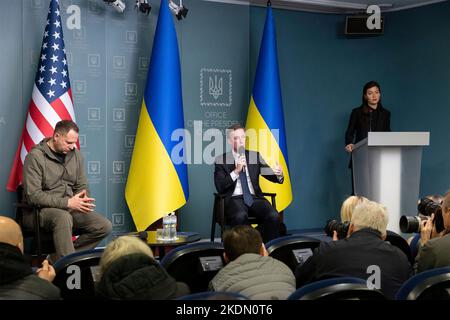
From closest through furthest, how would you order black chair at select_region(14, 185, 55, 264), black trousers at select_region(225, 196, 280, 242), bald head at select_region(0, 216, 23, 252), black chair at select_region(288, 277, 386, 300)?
1. black chair at select_region(288, 277, 386, 300)
2. bald head at select_region(0, 216, 23, 252)
3. black chair at select_region(14, 185, 55, 264)
4. black trousers at select_region(225, 196, 280, 242)

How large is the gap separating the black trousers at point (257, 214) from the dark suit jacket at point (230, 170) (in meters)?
0.11

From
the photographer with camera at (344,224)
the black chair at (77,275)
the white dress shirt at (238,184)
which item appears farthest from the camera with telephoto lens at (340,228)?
the white dress shirt at (238,184)

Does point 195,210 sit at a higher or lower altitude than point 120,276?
lower

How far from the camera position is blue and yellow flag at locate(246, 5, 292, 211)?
21.5ft

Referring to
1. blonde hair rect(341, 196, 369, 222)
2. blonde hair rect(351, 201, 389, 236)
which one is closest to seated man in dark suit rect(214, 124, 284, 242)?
blonde hair rect(341, 196, 369, 222)

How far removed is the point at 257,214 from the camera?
5617mm

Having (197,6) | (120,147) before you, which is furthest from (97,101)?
(197,6)

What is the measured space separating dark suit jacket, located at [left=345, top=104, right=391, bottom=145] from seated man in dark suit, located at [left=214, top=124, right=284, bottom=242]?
1.53m

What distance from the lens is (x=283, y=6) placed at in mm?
7410

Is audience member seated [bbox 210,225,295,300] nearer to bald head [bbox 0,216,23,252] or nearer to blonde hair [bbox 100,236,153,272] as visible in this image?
blonde hair [bbox 100,236,153,272]

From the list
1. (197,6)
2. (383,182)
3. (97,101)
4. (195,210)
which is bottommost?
(195,210)

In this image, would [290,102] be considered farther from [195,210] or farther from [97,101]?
[97,101]

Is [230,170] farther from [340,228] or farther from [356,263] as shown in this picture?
[356,263]

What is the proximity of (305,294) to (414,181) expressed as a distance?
4017 millimetres
